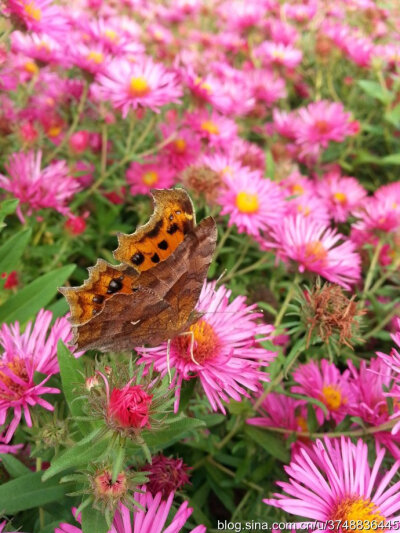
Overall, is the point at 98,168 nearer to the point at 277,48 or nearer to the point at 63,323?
the point at 63,323

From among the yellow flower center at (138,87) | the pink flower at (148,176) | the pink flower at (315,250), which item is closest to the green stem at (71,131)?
the yellow flower center at (138,87)

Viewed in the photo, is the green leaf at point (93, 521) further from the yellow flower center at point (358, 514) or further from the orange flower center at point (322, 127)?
the orange flower center at point (322, 127)

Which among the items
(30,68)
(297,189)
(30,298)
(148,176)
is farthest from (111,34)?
(30,298)

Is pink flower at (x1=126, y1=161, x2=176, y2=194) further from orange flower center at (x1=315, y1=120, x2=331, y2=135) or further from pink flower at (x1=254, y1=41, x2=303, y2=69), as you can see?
pink flower at (x1=254, y1=41, x2=303, y2=69)

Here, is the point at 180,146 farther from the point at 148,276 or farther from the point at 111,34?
the point at 148,276

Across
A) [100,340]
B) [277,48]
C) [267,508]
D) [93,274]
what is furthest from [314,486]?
[277,48]
